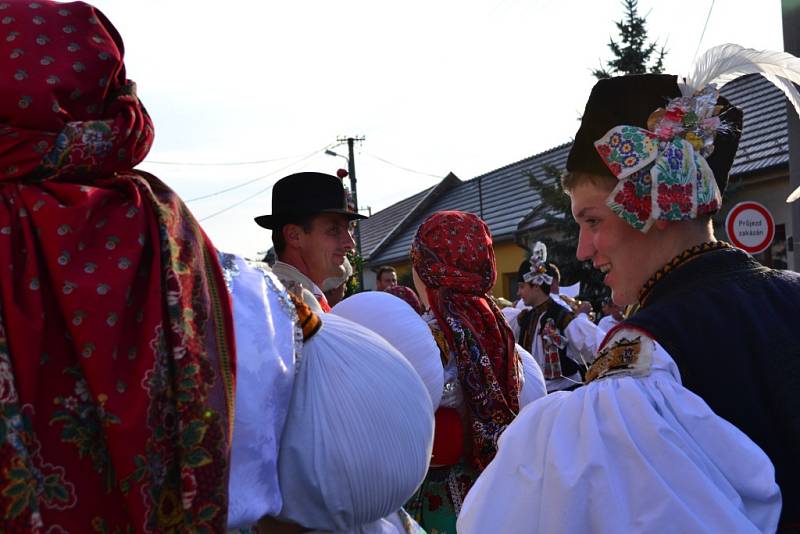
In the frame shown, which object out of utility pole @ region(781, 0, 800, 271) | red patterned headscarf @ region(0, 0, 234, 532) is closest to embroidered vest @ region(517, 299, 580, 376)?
utility pole @ region(781, 0, 800, 271)

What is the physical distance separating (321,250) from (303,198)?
0.30 metres

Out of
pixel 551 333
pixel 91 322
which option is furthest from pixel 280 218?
pixel 551 333

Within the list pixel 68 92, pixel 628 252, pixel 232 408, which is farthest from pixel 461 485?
pixel 68 92

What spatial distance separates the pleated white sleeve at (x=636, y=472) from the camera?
1.48 m

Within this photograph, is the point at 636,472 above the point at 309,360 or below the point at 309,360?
below

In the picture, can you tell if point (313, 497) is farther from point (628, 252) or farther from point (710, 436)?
point (628, 252)

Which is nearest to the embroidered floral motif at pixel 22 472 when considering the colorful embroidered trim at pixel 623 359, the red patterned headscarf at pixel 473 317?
the colorful embroidered trim at pixel 623 359

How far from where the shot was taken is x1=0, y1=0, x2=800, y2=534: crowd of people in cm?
109

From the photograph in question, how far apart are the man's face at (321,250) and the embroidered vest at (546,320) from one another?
3.48 m

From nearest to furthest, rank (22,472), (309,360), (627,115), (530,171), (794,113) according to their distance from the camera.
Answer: (22,472) → (309,360) → (627,115) → (794,113) → (530,171)

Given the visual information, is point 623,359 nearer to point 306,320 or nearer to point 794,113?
point 306,320

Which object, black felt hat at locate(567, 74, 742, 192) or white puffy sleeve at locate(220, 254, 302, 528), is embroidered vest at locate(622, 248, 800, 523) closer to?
black felt hat at locate(567, 74, 742, 192)

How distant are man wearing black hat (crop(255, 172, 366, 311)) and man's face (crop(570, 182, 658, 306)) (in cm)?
220

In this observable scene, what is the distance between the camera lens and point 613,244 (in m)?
1.96
